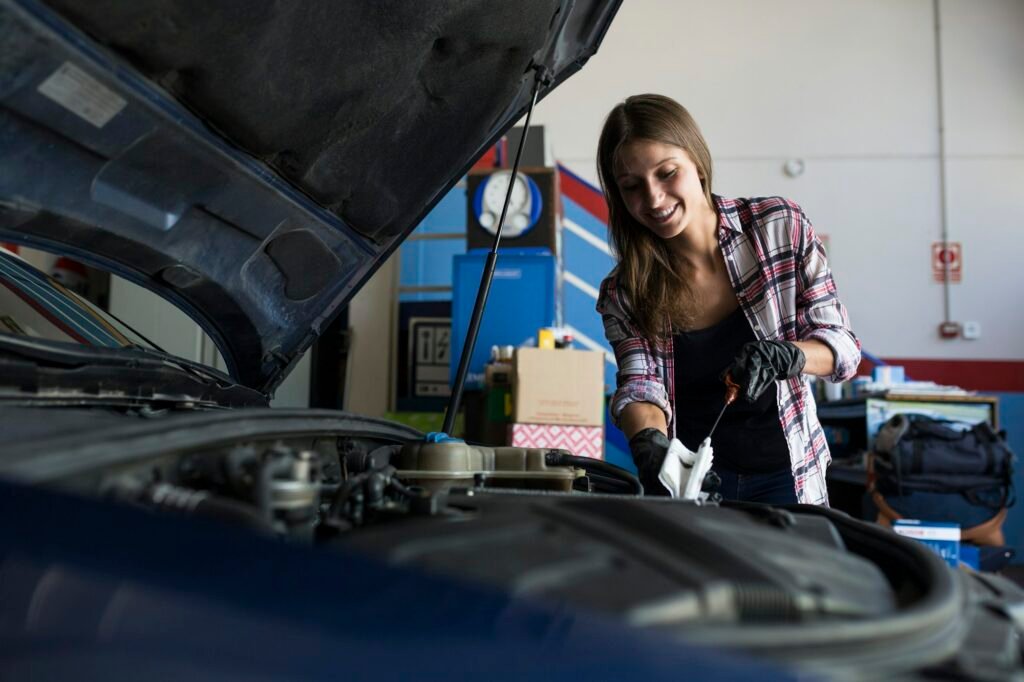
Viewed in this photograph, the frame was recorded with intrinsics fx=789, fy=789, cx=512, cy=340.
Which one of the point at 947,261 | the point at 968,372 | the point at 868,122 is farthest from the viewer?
the point at 868,122

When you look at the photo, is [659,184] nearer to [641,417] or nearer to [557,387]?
[641,417]

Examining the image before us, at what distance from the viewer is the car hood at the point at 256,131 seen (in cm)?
102

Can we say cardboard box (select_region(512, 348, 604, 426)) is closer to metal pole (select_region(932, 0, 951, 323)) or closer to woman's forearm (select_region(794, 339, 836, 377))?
woman's forearm (select_region(794, 339, 836, 377))

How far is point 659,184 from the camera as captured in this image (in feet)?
5.25

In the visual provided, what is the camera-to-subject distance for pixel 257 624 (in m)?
0.48

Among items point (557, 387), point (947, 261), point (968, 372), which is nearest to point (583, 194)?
point (557, 387)

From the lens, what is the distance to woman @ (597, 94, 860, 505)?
1.60 meters

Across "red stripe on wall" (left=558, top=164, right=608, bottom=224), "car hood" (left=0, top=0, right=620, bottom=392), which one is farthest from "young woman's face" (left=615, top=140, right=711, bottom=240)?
"red stripe on wall" (left=558, top=164, right=608, bottom=224)

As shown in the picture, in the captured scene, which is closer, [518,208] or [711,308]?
[711,308]

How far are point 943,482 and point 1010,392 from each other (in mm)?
2784

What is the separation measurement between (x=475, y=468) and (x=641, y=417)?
0.58m

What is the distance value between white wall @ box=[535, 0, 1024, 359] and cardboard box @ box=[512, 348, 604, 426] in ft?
10.5

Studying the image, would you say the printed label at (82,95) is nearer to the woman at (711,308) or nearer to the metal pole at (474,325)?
the metal pole at (474,325)

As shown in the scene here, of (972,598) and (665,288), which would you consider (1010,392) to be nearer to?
(665,288)
